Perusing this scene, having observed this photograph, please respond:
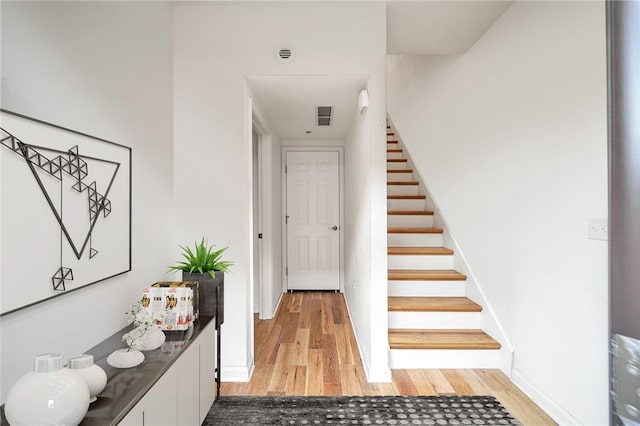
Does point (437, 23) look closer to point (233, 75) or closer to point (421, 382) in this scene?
point (233, 75)

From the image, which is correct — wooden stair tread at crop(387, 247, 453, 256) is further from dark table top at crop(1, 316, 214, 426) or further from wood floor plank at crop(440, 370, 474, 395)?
dark table top at crop(1, 316, 214, 426)

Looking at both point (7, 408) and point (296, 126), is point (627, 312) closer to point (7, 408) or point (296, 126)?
point (7, 408)

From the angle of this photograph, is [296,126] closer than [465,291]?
No

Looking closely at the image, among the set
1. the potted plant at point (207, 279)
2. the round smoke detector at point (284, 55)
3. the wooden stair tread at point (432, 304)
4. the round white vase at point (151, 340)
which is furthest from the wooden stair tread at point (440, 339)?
the round smoke detector at point (284, 55)

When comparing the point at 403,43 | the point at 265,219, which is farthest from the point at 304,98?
the point at 265,219

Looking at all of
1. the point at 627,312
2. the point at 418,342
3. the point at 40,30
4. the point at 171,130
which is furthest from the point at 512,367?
the point at 40,30

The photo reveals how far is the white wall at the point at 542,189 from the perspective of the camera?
1852 mm

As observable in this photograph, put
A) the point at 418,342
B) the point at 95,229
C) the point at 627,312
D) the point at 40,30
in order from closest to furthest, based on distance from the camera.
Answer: the point at 40,30 < the point at 627,312 < the point at 95,229 < the point at 418,342

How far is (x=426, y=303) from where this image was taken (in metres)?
3.10

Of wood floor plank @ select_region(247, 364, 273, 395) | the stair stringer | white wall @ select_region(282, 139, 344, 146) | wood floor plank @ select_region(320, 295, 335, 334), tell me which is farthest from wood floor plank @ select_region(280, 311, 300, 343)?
white wall @ select_region(282, 139, 344, 146)

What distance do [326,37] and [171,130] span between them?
49.4 inches

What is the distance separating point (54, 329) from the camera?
141 cm

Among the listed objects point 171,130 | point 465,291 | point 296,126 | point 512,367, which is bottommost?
point 512,367

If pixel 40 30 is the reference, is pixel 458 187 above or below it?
below
